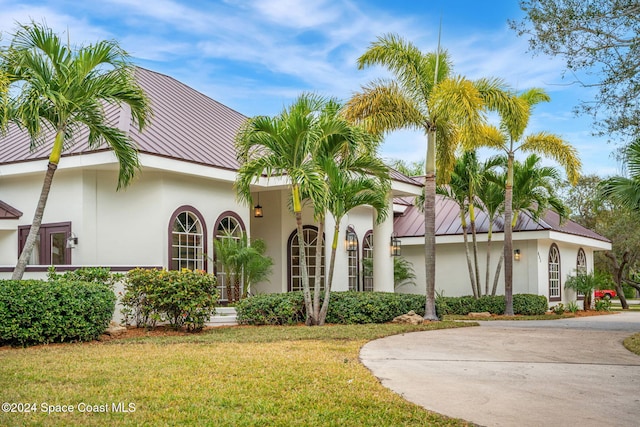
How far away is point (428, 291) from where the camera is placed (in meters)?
16.6

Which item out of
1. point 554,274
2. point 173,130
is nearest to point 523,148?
point 554,274

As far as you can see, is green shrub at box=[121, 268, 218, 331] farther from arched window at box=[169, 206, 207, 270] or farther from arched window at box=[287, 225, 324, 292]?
arched window at box=[287, 225, 324, 292]

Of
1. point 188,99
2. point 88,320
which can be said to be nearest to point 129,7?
point 188,99

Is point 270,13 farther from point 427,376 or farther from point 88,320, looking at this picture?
point 427,376

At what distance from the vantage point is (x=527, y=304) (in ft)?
73.3

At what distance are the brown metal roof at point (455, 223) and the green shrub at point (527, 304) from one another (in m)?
2.36

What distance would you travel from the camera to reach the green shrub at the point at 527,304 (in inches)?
878

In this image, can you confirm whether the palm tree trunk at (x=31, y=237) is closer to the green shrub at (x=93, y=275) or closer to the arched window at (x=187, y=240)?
the green shrub at (x=93, y=275)

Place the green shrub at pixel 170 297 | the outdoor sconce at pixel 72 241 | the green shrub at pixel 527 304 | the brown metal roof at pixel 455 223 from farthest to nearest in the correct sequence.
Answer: the brown metal roof at pixel 455 223 < the green shrub at pixel 527 304 < the outdoor sconce at pixel 72 241 < the green shrub at pixel 170 297

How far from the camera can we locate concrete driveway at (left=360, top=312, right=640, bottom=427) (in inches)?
245

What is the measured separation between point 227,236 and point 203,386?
10.1 metres

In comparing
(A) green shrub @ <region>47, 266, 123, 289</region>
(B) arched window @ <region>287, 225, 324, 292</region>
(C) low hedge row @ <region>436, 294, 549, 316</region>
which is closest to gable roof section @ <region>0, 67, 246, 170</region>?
(A) green shrub @ <region>47, 266, 123, 289</region>

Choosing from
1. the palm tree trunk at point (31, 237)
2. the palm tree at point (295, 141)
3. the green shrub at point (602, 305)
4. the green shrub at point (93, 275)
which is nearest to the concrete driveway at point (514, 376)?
the palm tree at point (295, 141)

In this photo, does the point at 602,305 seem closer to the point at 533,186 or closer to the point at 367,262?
the point at 533,186
